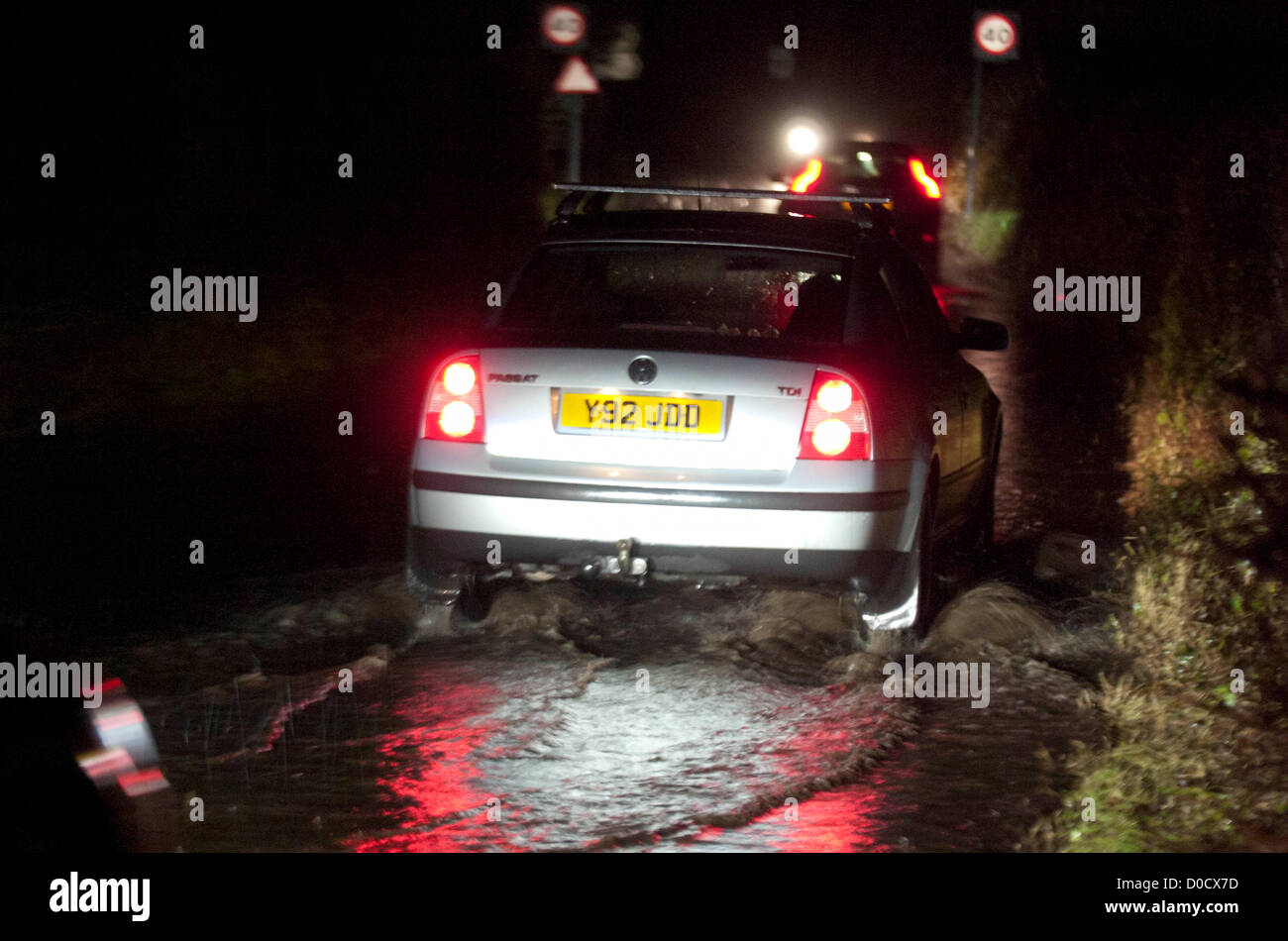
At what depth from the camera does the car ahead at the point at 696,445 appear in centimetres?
636

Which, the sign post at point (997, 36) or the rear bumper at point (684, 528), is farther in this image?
the sign post at point (997, 36)

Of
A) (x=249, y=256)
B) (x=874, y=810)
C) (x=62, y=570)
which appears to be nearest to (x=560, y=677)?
(x=874, y=810)

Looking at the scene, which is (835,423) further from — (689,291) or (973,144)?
(973,144)

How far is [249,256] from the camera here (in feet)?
47.0

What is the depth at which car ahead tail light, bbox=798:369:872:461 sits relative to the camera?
21.0 ft

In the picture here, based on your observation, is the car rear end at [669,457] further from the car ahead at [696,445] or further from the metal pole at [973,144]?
the metal pole at [973,144]

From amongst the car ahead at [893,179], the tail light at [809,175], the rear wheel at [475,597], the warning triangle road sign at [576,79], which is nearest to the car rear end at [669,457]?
the rear wheel at [475,597]

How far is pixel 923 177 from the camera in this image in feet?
77.6

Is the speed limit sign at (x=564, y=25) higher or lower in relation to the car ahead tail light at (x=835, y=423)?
higher

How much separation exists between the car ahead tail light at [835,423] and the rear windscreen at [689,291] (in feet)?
1.08

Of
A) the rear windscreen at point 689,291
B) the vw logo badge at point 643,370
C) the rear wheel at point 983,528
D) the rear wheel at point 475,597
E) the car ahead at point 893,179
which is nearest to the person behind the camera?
the vw logo badge at point 643,370

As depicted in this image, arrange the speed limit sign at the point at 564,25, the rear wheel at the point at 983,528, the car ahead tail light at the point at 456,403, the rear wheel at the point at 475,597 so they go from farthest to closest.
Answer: the speed limit sign at the point at 564,25 → the rear wheel at the point at 983,528 → the rear wheel at the point at 475,597 → the car ahead tail light at the point at 456,403

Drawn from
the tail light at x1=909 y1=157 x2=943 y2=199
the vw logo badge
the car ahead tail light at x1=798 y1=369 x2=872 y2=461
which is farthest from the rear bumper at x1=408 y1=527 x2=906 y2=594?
the tail light at x1=909 y1=157 x2=943 y2=199
